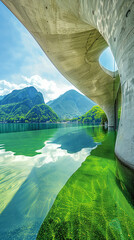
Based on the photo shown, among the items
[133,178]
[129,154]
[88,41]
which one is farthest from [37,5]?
[133,178]

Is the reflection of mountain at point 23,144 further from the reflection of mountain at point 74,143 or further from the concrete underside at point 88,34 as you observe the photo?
the concrete underside at point 88,34

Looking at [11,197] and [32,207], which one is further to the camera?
[11,197]

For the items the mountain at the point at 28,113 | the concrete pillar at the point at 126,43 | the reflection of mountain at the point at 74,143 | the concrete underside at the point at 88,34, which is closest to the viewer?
the concrete pillar at the point at 126,43

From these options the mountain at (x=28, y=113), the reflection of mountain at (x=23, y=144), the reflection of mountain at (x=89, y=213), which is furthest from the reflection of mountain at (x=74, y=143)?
the mountain at (x=28, y=113)

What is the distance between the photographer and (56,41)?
24.9 ft

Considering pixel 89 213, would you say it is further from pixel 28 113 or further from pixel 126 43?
pixel 28 113

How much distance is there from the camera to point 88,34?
7363 mm

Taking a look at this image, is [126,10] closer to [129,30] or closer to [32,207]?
[129,30]

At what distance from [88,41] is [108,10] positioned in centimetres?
548

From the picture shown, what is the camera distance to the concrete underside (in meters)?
2.91

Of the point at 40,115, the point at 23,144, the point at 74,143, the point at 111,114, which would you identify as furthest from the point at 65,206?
the point at 40,115

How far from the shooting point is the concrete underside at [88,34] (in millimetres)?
2914

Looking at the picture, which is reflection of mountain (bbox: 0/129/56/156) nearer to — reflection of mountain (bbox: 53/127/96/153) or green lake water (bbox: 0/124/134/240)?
reflection of mountain (bbox: 53/127/96/153)

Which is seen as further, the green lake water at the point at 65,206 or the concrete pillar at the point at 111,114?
the concrete pillar at the point at 111,114
